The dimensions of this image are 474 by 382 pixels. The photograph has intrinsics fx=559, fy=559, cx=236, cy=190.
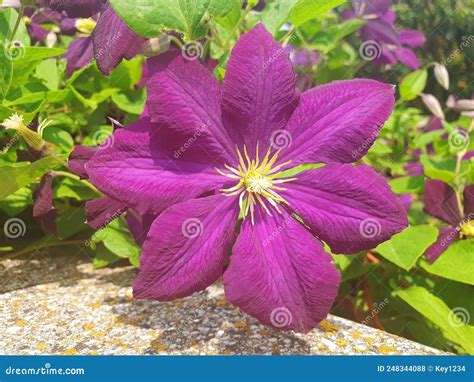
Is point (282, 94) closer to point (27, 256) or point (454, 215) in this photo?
point (454, 215)

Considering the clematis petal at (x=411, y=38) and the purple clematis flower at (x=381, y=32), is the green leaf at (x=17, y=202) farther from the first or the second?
the clematis petal at (x=411, y=38)

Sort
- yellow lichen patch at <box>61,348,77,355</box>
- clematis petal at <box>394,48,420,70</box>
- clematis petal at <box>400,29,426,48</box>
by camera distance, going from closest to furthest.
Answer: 1. yellow lichen patch at <box>61,348,77,355</box>
2. clematis petal at <box>394,48,420,70</box>
3. clematis petal at <box>400,29,426,48</box>

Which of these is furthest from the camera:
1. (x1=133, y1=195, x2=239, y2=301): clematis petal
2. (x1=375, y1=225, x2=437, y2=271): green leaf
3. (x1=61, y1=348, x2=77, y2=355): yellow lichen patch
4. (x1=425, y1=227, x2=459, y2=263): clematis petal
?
(x1=425, y1=227, x2=459, y2=263): clematis petal

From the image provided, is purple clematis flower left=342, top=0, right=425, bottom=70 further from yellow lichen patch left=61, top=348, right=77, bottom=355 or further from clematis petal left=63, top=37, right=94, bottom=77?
yellow lichen patch left=61, top=348, right=77, bottom=355

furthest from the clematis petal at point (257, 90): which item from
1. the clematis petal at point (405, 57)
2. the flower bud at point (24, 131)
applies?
the clematis petal at point (405, 57)

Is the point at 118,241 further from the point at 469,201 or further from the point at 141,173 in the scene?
the point at 469,201

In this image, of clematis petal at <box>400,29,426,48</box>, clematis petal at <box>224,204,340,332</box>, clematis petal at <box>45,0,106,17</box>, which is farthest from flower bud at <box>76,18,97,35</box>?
clematis petal at <box>400,29,426,48</box>

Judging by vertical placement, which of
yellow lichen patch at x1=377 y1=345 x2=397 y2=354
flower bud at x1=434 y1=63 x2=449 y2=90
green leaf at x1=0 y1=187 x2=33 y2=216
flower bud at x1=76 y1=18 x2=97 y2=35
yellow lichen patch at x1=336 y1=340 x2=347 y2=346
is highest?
flower bud at x1=434 y1=63 x2=449 y2=90
